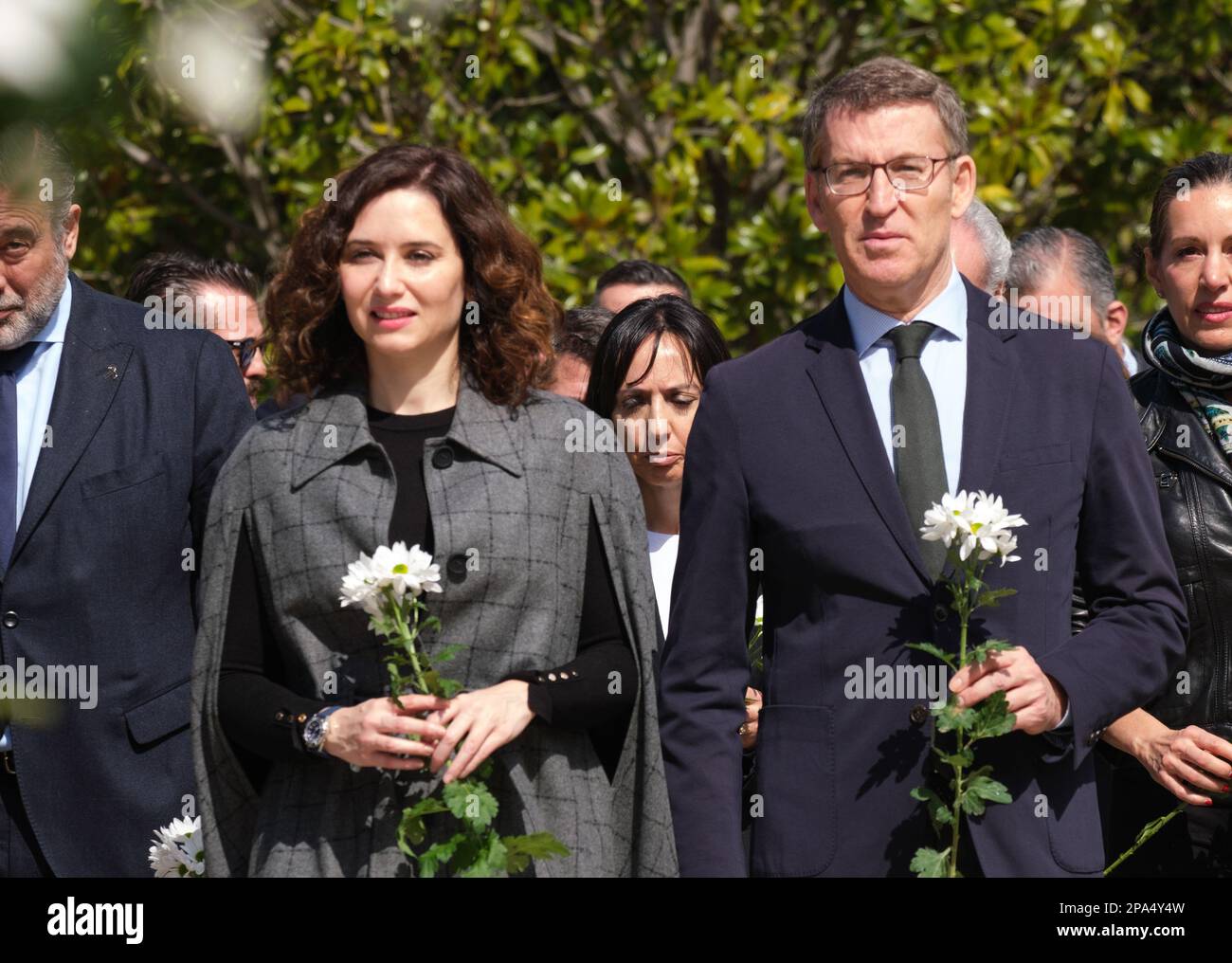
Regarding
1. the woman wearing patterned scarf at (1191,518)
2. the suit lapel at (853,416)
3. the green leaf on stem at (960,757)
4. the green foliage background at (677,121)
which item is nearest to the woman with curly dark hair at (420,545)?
the suit lapel at (853,416)

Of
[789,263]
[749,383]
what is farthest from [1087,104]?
[749,383]

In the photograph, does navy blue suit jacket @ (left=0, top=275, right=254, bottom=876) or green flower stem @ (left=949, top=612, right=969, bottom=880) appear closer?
green flower stem @ (left=949, top=612, right=969, bottom=880)

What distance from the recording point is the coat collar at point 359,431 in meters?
2.74

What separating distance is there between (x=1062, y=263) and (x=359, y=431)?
2966mm

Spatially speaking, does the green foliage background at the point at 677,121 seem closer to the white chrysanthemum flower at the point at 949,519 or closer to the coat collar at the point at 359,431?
the coat collar at the point at 359,431

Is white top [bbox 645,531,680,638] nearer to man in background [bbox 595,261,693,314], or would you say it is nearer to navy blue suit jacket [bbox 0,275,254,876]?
navy blue suit jacket [bbox 0,275,254,876]

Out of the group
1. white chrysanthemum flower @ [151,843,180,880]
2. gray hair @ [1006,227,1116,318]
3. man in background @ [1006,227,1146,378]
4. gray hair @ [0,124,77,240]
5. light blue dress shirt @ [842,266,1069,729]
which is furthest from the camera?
gray hair @ [1006,227,1116,318]

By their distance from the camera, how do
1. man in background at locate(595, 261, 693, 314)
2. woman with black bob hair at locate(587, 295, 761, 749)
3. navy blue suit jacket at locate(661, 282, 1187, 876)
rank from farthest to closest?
man in background at locate(595, 261, 693, 314), woman with black bob hair at locate(587, 295, 761, 749), navy blue suit jacket at locate(661, 282, 1187, 876)

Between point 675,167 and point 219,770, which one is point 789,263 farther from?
point 219,770

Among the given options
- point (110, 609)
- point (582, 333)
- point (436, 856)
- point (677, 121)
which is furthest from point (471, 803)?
point (677, 121)

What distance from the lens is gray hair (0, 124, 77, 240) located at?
691mm

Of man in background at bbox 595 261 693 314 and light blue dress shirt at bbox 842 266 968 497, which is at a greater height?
man in background at bbox 595 261 693 314

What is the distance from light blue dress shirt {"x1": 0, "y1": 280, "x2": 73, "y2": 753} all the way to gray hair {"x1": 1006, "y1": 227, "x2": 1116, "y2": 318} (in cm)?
280

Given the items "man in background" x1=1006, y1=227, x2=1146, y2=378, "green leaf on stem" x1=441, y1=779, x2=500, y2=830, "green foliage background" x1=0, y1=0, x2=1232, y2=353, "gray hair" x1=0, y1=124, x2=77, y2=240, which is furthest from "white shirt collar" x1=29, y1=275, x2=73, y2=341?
"green foliage background" x1=0, y1=0, x2=1232, y2=353
